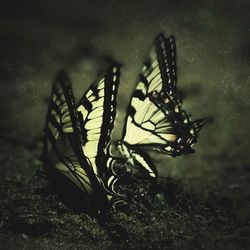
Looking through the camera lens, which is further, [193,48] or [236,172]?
[236,172]

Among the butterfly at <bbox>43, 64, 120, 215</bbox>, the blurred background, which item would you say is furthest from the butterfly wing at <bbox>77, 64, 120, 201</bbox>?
the blurred background

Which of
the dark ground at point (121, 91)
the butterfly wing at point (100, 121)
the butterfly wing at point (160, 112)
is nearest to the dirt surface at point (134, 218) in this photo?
the dark ground at point (121, 91)

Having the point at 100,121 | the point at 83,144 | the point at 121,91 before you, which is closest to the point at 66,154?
the point at 83,144

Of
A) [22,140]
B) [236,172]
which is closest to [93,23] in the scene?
[22,140]

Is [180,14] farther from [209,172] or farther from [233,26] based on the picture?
[209,172]

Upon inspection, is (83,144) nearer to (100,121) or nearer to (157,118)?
(100,121)

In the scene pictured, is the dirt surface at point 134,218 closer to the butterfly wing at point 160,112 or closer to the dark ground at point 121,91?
the dark ground at point 121,91

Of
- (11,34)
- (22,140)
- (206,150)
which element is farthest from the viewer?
(206,150)
